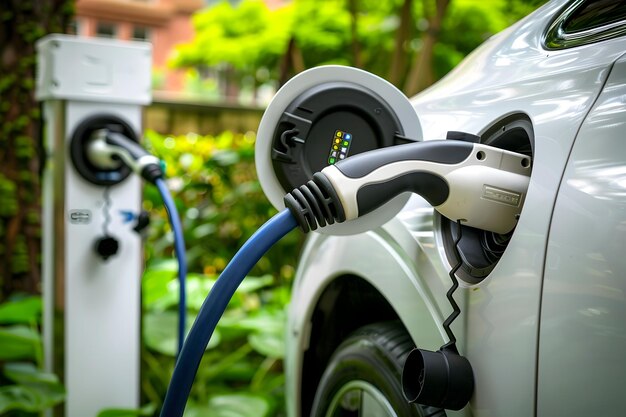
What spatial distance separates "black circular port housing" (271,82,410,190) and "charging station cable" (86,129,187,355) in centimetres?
67

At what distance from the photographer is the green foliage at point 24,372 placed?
6.35 feet

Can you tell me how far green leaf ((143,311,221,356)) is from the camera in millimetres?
2348

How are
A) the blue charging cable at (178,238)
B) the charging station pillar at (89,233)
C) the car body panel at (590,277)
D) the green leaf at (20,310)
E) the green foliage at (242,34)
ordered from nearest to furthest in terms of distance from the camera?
1. the car body panel at (590,277)
2. the blue charging cable at (178,238)
3. the charging station pillar at (89,233)
4. the green leaf at (20,310)
5. the green foliage at (242,34)

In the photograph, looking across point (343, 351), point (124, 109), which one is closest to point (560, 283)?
point (343, 351)

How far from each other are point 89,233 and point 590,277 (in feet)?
5.34

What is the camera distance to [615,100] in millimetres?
816

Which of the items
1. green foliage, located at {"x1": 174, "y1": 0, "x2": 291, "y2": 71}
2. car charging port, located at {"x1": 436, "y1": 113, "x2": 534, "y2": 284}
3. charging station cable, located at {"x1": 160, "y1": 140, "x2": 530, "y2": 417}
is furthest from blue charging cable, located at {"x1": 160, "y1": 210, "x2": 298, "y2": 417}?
green foliage, located at {"x1": 174, "y1": 0, "x2": 291, "y2": 71}

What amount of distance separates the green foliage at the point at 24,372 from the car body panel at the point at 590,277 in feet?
5.13

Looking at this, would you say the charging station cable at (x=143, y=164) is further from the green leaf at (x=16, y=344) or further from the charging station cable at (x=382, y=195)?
the charging station cable at (x=382, y=195)

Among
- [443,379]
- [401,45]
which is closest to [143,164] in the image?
[443,379]

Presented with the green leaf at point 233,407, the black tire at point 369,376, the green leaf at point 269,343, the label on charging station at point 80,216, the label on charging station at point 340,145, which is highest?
the label on charging station at point 340,145

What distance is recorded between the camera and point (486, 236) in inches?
40.4

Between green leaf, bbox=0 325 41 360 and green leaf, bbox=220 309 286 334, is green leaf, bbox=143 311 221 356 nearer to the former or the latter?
green leaf, bbox=220 309 286 334

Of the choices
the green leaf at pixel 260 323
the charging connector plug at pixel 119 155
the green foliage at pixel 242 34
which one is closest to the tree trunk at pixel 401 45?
the green leaf at pixel 260 323
